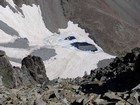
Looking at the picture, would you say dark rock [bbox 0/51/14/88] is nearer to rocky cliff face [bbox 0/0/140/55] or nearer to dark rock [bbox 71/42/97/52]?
dark rock [bbox 71/42/97/52]

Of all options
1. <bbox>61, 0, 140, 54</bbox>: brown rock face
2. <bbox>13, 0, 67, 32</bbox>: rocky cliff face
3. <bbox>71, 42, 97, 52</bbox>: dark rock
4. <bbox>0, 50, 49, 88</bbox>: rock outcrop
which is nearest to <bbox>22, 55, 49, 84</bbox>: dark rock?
<bbox>0, 50, 49, 88</bbox>: rock outcrop

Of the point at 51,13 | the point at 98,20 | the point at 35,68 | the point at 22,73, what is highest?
the point at 98,20

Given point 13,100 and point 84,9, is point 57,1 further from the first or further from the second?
point 13,100

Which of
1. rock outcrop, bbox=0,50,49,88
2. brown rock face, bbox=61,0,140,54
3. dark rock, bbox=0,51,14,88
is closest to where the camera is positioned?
dark rock, bbox=0,51,14,88

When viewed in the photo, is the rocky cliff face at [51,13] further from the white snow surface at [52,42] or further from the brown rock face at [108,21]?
the brown rock face at [108,21]

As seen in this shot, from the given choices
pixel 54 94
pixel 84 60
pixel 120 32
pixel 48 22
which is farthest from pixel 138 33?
pixel 54 94

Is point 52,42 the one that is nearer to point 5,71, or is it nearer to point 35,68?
point 35,68

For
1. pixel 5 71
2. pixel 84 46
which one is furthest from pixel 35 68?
pixel 84 46
